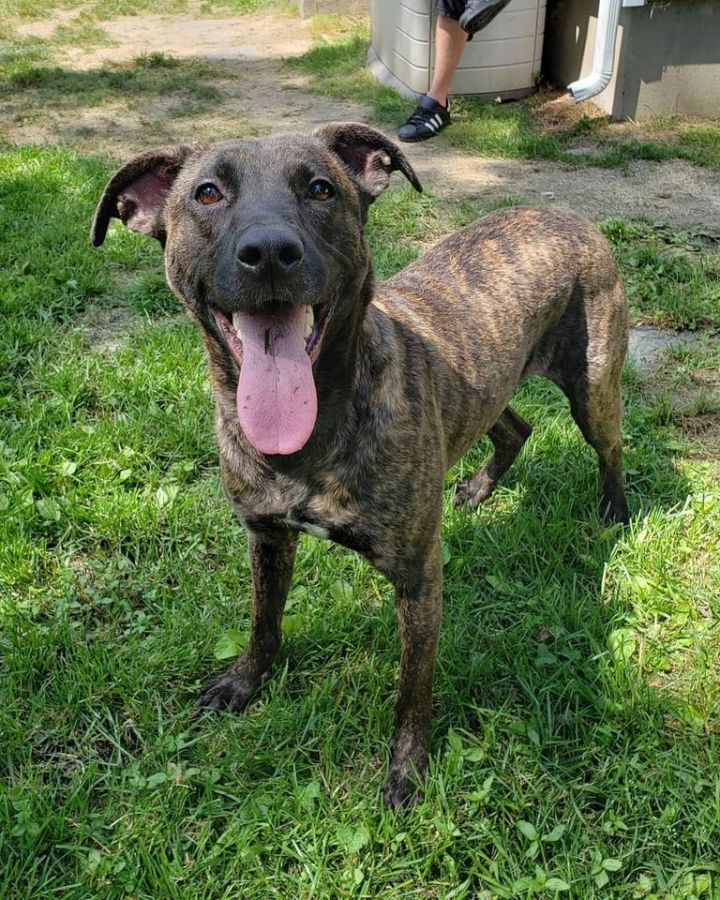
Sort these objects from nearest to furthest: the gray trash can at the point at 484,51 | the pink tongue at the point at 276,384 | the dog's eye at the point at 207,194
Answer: the pink tongue at the point at 276,384 < the dog's eye at the point at 207,194 < the gray trash can at the point at 484,51

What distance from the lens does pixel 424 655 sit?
253 cm

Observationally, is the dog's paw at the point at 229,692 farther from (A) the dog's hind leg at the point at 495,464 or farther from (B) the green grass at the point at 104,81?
(B) the green grass at the point at 104,81

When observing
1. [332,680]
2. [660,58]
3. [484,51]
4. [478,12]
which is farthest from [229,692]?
[484,51]

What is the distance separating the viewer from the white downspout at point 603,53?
657 cm

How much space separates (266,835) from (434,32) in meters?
7.39

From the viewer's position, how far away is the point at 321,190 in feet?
7.43

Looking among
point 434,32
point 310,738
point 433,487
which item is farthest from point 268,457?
point 434,32

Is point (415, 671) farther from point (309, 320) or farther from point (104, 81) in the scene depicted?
point (104, 81)

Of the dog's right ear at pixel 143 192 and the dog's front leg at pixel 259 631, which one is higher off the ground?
the dog's right ear at pixel 143 192

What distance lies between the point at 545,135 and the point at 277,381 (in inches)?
243

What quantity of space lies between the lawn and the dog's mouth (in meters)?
1.04

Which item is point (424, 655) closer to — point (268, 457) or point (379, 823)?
point (379, 823)

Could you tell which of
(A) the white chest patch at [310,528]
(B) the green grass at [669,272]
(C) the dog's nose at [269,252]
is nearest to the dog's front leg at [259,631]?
(A) the white chest patch at [310,528]

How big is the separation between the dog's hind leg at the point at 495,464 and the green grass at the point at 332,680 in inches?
3.7
